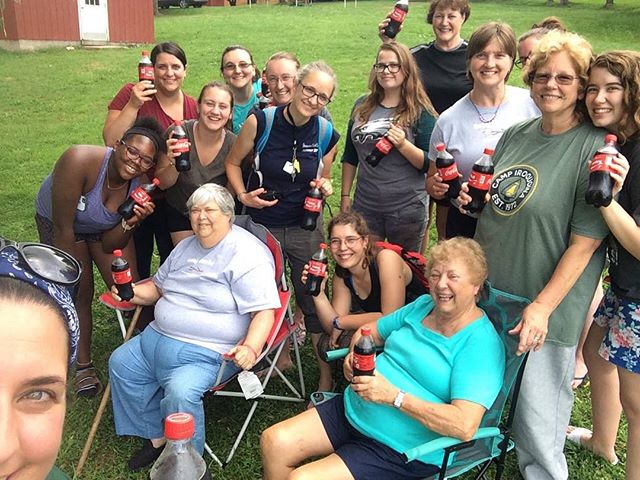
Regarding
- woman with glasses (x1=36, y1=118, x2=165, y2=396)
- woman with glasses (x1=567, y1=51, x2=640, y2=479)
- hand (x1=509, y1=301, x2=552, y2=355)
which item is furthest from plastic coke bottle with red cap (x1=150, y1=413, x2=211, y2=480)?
woman with glasses (x1=36, y1=118, x2=165, y2=396)

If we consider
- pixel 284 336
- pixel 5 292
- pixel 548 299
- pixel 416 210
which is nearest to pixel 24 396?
pixel 5 292

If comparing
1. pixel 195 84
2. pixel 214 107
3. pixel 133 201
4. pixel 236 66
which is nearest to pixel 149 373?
pixel 133 201

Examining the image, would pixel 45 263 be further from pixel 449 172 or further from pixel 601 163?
pixel 449 172

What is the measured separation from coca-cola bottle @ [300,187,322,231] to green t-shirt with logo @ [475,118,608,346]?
112 centimetres

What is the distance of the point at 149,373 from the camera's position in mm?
3234

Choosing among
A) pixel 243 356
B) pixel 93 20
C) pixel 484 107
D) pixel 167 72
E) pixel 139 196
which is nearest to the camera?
pixel 243 356

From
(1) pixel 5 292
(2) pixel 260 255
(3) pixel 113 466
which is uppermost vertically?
(1) pixel 5 292

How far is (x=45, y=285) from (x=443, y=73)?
3.68 meters

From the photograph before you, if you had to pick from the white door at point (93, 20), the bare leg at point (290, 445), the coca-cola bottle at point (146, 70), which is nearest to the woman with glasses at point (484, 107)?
the bare leg at point (290, 445)

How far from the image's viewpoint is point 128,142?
335 cm

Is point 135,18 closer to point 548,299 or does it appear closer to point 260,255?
point 260,255

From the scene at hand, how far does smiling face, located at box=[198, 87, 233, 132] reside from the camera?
3576 millimetres

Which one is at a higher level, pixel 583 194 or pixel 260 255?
pixel 583 194

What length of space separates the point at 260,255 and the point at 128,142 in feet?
3.24
